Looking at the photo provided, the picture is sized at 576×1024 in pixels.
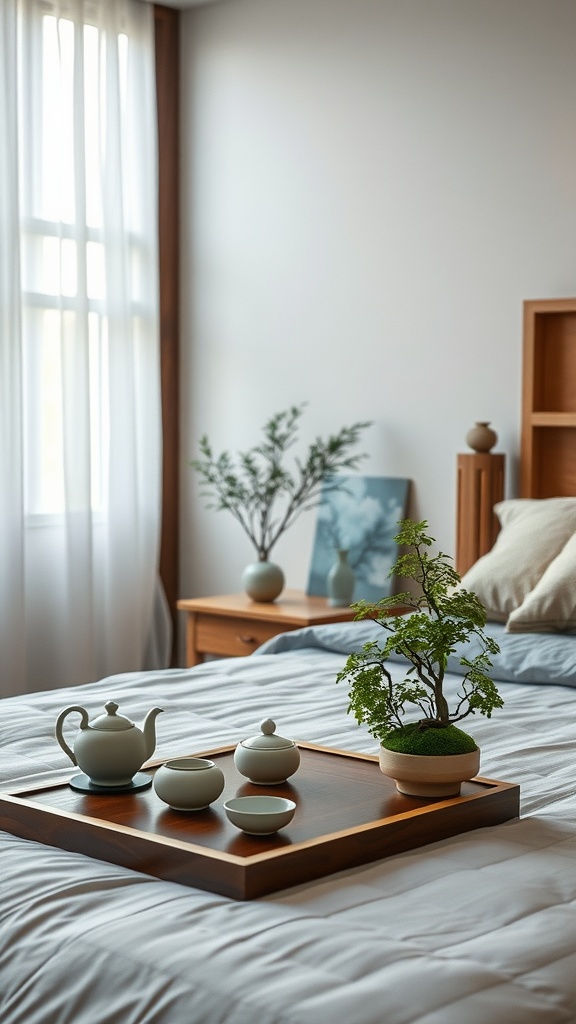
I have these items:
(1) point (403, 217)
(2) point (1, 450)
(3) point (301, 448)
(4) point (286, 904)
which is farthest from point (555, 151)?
(4) point (286, 904)

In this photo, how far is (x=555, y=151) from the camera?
12.2 ft

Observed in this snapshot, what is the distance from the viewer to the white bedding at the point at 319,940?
1190mm

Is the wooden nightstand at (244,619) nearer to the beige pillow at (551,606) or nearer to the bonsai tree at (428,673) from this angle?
the beige pillow at (551,606)

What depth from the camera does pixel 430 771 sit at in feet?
5.60

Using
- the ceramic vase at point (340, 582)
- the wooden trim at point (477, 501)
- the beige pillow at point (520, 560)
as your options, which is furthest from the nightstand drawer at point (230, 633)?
the beige pillow at point (520, 560)

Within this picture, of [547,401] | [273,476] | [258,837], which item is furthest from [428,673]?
[273,476]

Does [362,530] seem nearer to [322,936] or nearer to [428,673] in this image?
[428,673]

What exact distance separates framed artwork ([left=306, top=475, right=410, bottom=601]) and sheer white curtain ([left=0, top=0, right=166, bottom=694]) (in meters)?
0.66

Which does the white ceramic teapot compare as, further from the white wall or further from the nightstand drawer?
the white wall

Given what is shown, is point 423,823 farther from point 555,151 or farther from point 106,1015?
point 555,151

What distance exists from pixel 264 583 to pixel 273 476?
377 millimetres

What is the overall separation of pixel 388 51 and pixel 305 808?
312cm

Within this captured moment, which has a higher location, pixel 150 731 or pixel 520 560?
pixel 520 560

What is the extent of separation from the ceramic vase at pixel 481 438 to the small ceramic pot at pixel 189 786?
222cm
